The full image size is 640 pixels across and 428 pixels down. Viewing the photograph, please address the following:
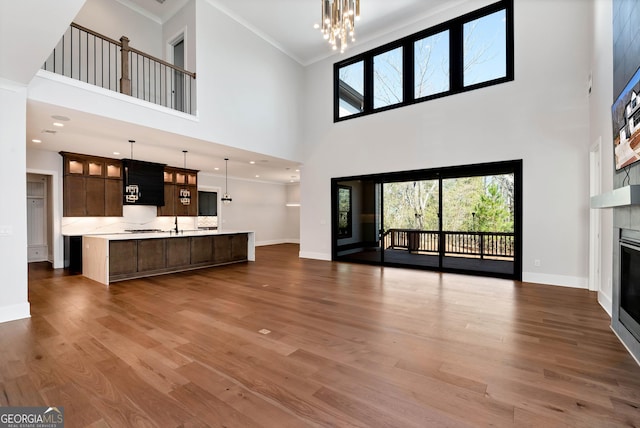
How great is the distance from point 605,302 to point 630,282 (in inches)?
55.5

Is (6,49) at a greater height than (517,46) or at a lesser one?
lesser

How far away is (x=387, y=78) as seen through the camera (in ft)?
23.7

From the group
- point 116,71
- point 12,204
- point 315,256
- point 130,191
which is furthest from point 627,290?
point 130,191

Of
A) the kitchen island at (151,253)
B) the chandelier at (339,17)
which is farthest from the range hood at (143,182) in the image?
the chandelier at (339,17)

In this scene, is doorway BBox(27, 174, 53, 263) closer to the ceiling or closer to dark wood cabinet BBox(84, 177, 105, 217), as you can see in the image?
dark wood cabinet BBox(84, 177, 105, 217)

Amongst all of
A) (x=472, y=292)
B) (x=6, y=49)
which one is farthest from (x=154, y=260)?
(x=472, y=292)

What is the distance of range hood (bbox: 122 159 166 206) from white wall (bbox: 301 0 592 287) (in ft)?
23.1

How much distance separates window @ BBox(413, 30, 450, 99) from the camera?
Answer: 251 inches

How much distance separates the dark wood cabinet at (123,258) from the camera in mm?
5440

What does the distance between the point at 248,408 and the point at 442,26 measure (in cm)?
769

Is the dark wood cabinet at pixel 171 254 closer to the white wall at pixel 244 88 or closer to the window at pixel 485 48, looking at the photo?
the white wall at pixel 244 88

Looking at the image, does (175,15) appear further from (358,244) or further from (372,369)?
(372,369)

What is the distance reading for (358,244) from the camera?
25.9ft

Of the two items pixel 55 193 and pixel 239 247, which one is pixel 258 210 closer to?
pixel 239 247
